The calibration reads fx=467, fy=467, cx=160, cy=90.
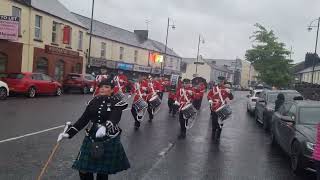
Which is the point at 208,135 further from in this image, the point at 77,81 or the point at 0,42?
the point at 77,81

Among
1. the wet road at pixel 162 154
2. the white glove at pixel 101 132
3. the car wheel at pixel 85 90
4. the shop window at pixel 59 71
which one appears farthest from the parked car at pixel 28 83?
the white glove at pixel 101 132

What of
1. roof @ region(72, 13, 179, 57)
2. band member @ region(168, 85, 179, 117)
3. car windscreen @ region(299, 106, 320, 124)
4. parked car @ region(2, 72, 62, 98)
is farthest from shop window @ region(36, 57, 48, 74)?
car windscreen @ region(299, 106, 320, 124)

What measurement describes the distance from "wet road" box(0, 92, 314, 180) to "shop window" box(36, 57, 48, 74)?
19.3m

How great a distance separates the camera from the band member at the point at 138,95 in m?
14.3

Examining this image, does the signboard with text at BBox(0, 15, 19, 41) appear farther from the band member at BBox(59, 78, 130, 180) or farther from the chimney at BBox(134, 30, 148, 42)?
the chimney at BBox(134, 30, 148, 42)

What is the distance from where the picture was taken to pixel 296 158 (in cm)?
840

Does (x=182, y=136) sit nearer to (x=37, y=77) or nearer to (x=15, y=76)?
(x=15, y=76)

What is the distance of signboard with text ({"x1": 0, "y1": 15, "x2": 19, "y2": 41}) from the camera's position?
27.1 m

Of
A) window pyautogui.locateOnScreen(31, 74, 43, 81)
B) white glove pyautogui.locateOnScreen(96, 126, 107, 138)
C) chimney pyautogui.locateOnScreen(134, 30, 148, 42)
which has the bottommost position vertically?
white glove pyautogui.locateOnScreen(96, 126, 107, 138)

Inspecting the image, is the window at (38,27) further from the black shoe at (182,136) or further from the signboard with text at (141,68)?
the signboard with text at (141,68)

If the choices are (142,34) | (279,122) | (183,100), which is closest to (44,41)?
(183,100)

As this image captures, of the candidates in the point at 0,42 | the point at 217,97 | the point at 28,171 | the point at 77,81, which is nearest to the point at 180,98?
the point at 217,97

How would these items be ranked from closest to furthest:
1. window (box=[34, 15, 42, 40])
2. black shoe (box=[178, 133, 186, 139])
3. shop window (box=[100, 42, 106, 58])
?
black shoe (box=[178, 133, 186, 139]) → window (box=[34, 15, 42, 40]) → shop window (box=[100, 42, 106, 58])

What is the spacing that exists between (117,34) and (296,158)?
47104 mm
